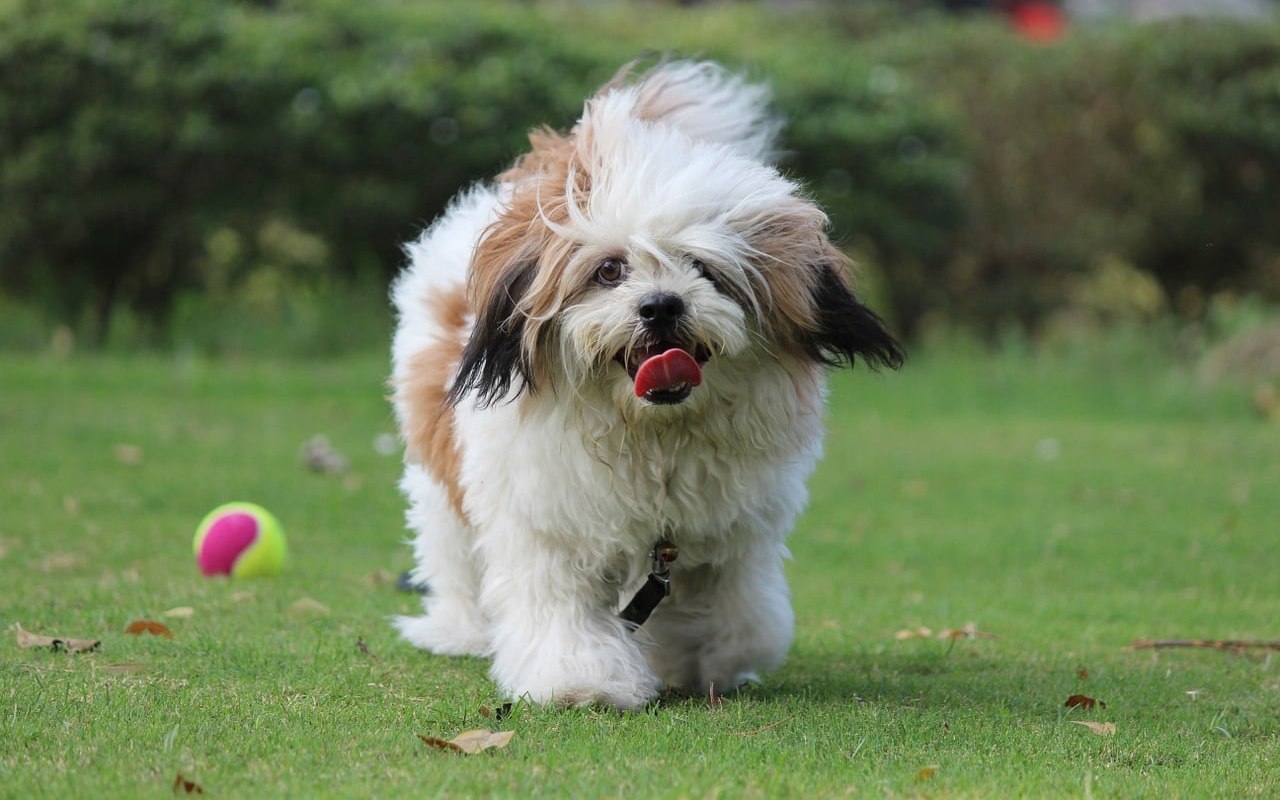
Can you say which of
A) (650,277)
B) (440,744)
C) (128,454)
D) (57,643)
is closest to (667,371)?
(650,277)

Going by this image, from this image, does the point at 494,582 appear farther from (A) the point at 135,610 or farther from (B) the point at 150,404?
(B) the point at 150,404

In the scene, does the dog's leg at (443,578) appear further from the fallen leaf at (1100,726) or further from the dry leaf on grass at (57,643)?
the fallen leaf at (1100,726)

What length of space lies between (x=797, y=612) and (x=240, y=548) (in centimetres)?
213

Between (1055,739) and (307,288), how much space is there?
33.8 feet

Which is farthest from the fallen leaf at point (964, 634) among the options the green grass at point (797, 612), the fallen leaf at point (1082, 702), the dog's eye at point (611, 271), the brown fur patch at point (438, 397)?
the dog's eye at point (611, 271)

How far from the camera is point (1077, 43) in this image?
49.8 ft

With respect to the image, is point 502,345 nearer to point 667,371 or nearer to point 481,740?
point 667,371

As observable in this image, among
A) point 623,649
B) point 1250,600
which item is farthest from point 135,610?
point 1250,600

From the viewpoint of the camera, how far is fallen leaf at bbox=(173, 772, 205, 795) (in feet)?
10.9

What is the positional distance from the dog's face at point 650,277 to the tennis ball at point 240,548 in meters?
2.21

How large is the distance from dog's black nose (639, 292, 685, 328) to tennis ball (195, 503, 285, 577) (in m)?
2.83

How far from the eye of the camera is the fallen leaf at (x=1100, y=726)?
13.8 feet

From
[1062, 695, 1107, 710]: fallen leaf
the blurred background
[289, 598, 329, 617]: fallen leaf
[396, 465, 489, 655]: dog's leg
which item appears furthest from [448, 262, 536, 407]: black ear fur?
the blurred background

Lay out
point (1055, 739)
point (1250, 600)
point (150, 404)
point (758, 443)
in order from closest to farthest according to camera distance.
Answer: point (1055, 739)
point (758, 443)
point (1250, 600)
point (150, 404)
